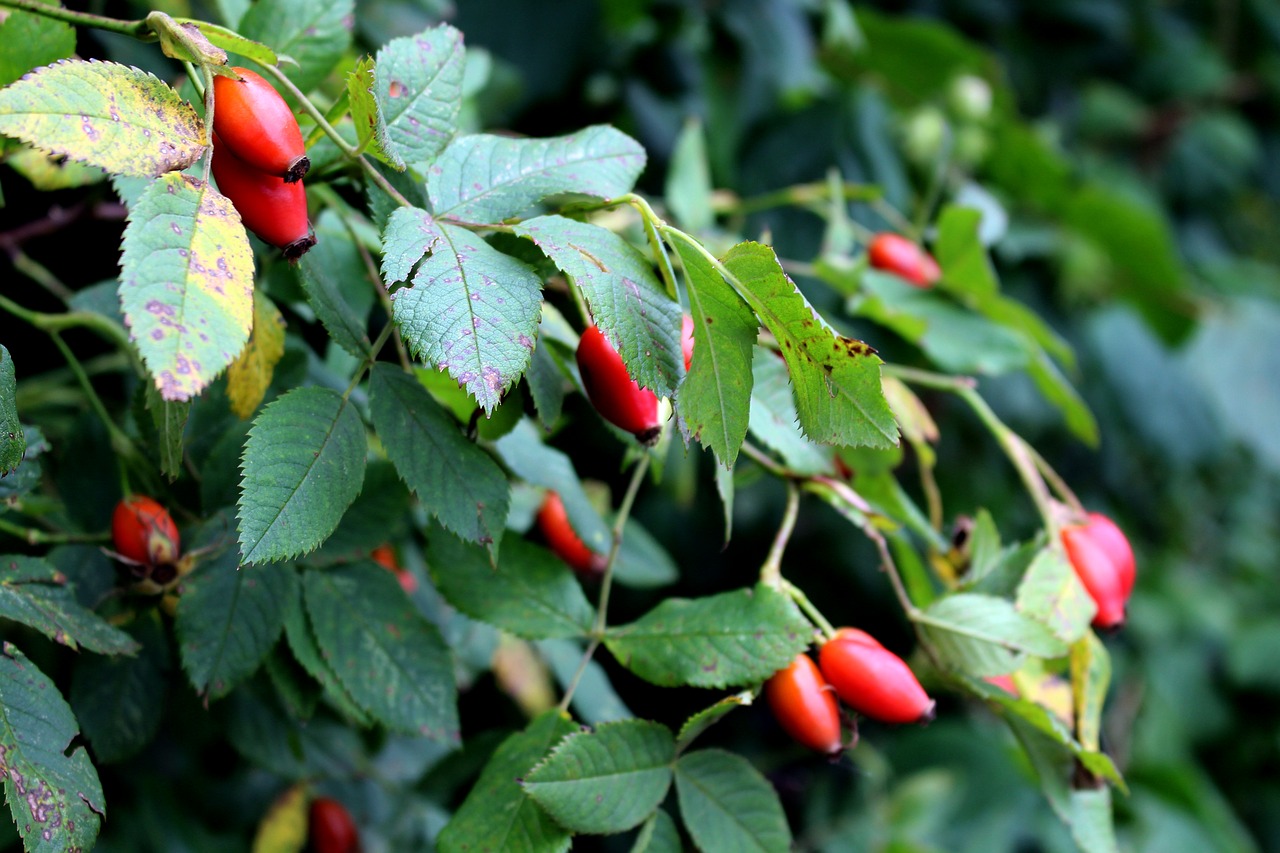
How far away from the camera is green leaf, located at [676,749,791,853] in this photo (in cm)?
59

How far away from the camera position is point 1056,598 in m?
0.69

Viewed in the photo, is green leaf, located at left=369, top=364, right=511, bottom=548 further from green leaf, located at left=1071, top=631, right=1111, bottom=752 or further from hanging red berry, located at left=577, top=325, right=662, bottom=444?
green leaf, located at left=1071, top=631, right=1111, bottom=752

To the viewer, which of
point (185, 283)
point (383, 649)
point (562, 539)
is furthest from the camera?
point (562, 539)

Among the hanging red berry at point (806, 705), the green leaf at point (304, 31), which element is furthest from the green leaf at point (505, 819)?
the green leaf at point (304, 31)

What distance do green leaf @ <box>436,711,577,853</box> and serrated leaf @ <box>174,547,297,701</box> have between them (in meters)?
0.15

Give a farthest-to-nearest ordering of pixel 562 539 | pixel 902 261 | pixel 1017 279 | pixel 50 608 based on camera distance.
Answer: pixel 1017 279 < pixel 902 261 < pixel 562 539 < pixel 50 608

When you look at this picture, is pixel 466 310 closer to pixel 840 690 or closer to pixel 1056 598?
pixel 840 690

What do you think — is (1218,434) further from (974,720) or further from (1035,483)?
(1035,483)

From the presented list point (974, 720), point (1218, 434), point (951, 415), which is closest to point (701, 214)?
point (951, 415)

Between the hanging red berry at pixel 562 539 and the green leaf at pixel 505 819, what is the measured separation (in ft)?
0.78

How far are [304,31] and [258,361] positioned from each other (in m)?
0.24

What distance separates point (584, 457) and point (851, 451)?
19.0 inches

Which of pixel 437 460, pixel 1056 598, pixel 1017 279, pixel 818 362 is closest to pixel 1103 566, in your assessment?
pixel 1056 598

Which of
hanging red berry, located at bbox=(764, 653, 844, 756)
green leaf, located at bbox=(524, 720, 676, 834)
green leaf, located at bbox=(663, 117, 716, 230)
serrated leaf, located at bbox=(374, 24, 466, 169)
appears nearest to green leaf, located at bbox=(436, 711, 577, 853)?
green leaf, located at bbox=(524, 720, 676, 834)
